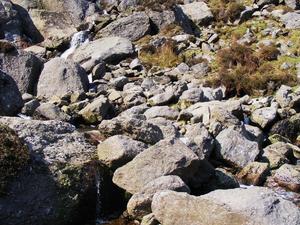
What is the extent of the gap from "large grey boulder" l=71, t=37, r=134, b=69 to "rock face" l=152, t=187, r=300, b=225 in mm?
19048

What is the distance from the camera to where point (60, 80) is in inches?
988

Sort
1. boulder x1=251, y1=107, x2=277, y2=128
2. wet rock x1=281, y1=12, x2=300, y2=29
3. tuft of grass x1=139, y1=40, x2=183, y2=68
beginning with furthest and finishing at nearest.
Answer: wet rock x1=281, y1=12, x2=300, y2=29, tuft of grass x1=139, y1=40, x2=183, y2=68, boulder x1=251, y1=107, x2=277, y2=128

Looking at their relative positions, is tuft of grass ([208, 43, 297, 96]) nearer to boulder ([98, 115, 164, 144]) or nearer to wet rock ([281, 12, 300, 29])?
wet rock ([281, 12, 300, 29])

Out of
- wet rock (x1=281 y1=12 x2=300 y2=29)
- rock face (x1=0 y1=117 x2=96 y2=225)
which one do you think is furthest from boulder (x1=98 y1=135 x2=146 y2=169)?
wet rock (x1=281 y1=12 x2=300 y2=29)

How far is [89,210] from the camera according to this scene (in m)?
12.4

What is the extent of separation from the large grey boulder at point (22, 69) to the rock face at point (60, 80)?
530 mm

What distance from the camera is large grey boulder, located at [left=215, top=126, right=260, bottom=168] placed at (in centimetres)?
1714

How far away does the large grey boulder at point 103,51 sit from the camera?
100 ft

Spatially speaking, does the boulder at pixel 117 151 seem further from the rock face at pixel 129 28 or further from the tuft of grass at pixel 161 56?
the rock face at pixel 129 28

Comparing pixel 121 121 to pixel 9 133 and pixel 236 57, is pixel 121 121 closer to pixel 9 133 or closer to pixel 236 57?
pixel 9 133

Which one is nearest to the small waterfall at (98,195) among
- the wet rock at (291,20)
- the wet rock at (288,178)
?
the wet rock at (288,178)

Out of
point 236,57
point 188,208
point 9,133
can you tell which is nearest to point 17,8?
point 236,57

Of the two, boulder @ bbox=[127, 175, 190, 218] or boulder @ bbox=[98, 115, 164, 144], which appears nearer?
boulder @ bbox=[127, 175, 190, 218]

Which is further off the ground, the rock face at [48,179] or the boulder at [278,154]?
the rock face at [48,179]
